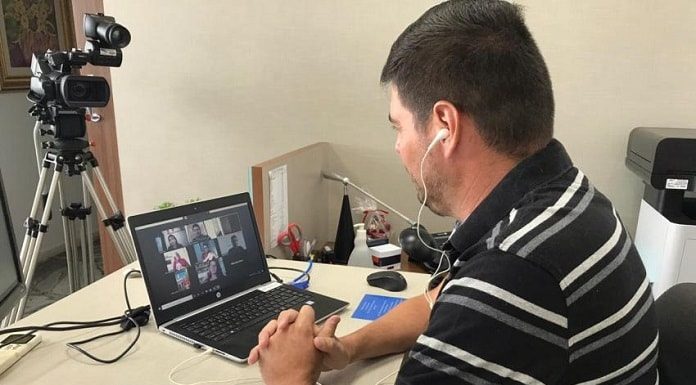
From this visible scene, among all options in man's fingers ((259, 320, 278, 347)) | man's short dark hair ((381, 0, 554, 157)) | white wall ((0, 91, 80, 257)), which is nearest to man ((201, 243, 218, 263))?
man's fingers ((259, 320, 278, 347))

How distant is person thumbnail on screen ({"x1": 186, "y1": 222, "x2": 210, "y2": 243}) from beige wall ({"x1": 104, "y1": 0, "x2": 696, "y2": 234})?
1001mm

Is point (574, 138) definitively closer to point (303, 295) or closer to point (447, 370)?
point (303, 295)

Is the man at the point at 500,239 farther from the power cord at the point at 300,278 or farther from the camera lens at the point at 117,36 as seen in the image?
the camera lens at the point at 117,36

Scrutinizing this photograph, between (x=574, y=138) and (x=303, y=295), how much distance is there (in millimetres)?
1227

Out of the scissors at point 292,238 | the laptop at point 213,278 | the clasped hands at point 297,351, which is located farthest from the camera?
the scissors at point 292,238

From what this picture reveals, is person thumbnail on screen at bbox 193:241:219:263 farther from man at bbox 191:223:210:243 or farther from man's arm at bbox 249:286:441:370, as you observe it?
man's arm at bbox 249:286:441:370

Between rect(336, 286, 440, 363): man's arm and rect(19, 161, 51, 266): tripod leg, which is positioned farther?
rect(19, 161, 51, 266): tripod leg

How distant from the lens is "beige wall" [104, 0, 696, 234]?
6.22 ft

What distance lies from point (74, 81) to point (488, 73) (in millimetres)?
1656

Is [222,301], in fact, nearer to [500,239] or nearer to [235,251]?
[235,251]

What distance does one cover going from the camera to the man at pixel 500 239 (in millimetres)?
644

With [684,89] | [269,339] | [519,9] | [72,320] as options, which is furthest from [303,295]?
[684,89]

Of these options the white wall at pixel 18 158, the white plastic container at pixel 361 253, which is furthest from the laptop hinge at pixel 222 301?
the white wall at pixel 18 158

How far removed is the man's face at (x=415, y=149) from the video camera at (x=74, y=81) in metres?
1.47
